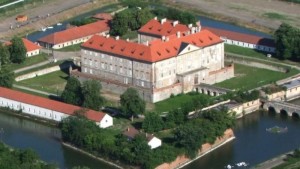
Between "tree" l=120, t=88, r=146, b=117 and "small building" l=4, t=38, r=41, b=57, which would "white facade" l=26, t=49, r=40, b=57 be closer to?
"small building" l=4, t=38, r=41, b=57

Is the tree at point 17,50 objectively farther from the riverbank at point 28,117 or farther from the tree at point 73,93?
the tree at point 73,93

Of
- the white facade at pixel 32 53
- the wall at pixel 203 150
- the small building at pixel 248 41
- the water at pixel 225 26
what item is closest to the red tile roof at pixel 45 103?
the wall at pixel 203 150

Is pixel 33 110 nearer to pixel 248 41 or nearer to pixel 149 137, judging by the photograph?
pixel 149 137

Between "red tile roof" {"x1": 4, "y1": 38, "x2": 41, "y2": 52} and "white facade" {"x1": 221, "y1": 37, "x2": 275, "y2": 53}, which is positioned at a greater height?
"red tile roof" {"x1": 4, "y1": 38, "x2": 41, "y2": 52}

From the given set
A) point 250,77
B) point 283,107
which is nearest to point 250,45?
point 250,77

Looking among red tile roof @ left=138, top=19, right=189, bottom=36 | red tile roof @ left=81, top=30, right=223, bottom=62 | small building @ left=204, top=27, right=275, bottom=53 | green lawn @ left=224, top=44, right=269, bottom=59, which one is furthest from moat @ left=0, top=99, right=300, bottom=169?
small building @ left=204, top=27, right=275, bottom=53

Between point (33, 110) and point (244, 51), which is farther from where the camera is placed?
point (244, 51)

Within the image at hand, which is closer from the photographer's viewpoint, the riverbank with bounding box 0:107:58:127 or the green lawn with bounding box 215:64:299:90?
the riverbank with bounding box 0:107:58:127
